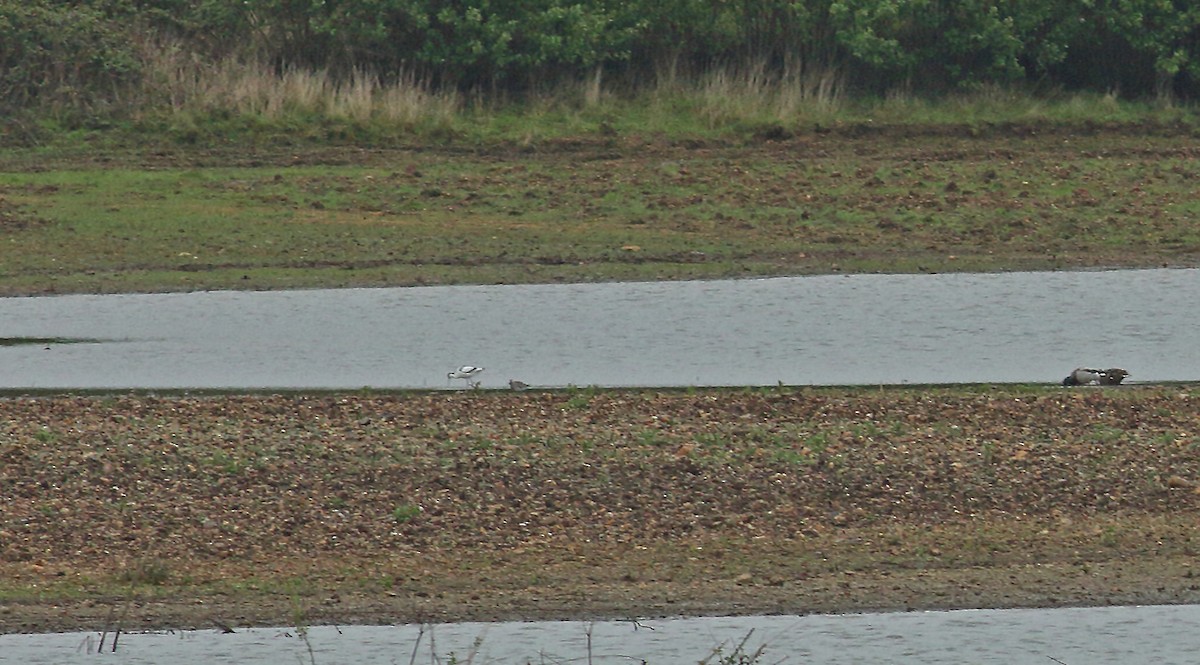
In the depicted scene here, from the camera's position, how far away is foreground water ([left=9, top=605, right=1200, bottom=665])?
7770 millimetres

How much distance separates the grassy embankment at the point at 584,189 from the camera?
59.8 feet

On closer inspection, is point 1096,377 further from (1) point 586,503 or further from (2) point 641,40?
(2) point 641,40

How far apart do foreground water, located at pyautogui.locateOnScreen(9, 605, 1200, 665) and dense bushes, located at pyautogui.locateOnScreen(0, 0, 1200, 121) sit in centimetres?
1704

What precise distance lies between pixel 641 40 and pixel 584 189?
207 inches

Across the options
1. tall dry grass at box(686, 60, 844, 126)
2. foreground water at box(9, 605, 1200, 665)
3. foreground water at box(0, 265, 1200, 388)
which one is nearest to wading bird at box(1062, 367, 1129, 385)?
foreground water at box(0, 265, 1200, 388)

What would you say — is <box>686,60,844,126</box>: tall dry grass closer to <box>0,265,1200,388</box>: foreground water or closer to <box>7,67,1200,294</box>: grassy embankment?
<box>7,67,1200,294</box>: grassy embankment

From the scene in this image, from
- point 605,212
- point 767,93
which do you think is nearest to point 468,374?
point 605,212

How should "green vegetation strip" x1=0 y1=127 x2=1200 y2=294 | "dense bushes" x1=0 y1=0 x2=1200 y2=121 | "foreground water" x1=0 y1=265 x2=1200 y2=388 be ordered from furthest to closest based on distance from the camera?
"dense bushes" x1=0 y1=0 x2=1200 y2=121
"green vegetation strip" x1=0 y1=127 x2=1200 y2=294
"foreground water" x1=0 y1=265 x2=1200 y2=388

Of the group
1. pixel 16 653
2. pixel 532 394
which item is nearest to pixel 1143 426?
pixel 532 394

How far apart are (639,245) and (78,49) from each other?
9378mm

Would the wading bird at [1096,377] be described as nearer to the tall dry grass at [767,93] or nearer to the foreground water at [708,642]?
the foreground water at [708,642]

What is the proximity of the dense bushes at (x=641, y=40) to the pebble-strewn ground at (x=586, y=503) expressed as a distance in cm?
1282

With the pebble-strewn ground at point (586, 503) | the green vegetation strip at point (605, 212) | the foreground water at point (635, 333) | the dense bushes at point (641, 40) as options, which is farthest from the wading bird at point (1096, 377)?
the dense bushes at point (641, 40)

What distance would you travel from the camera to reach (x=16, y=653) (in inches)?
306
